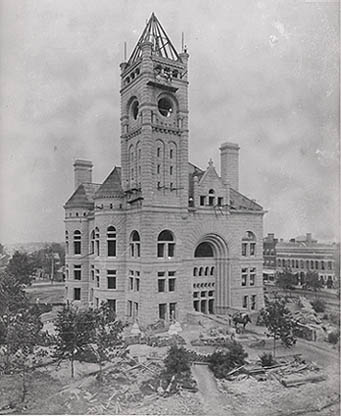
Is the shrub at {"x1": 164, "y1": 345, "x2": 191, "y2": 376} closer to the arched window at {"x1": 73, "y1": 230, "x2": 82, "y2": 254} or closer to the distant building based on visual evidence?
the distant building

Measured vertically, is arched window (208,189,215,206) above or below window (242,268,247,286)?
above

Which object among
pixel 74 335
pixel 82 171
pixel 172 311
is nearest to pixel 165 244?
pixel 172 311

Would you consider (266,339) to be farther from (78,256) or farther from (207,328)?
(78,256)

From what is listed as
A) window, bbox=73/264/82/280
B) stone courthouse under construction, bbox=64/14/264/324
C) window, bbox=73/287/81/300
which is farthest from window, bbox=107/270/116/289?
window, bbox=73/287/81/300

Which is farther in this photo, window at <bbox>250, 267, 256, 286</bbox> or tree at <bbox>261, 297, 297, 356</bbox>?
window at <bbox>250, 267, 256, 286</bbox>

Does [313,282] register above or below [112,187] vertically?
below

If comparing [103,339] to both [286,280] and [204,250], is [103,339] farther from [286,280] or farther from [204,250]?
[286,280]
